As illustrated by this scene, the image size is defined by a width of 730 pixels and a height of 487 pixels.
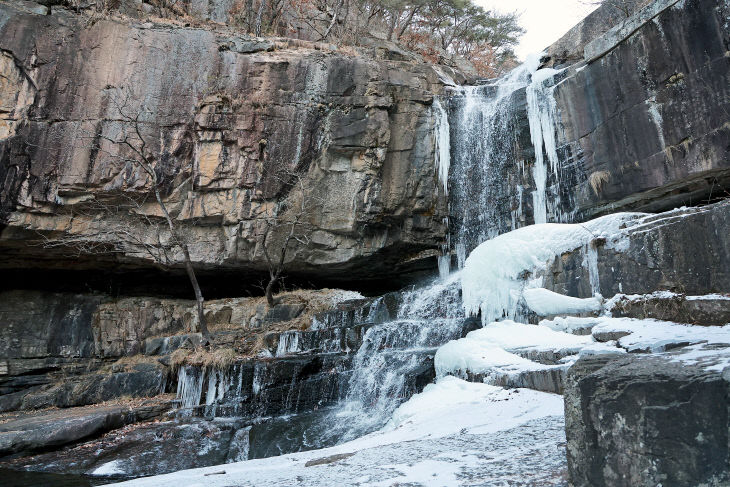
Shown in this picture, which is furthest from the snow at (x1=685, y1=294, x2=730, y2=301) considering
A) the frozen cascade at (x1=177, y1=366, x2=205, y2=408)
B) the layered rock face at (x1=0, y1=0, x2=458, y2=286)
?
the layered rock face at (x1=0, y1=0, x2=458, y2=286)

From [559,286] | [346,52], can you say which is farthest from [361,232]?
[559,286]

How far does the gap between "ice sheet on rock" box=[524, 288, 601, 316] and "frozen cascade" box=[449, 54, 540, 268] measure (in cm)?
576

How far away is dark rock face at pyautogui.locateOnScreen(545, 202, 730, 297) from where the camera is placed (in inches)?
218

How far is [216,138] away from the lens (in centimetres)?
1259

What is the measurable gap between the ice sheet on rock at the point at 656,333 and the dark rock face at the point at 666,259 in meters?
A: 0.66

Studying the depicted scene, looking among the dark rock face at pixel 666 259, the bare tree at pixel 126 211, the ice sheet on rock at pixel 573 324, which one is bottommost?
the ice sheet on rock at pixel 573 324

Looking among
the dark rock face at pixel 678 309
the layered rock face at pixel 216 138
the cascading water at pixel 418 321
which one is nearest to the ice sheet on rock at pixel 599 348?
the dark rock face at pixel 678 309

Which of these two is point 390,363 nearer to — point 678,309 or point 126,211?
point 678,309

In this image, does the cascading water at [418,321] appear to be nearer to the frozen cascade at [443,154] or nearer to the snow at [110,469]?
the frozen cascade at [443,154]

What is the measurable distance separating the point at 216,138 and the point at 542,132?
837 centimetres

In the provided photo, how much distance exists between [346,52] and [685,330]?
1178 centimetres

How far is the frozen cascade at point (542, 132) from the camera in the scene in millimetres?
12164

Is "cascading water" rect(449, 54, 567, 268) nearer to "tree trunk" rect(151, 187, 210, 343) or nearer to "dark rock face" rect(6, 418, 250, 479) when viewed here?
"tree trunk" rect(151, 187, 210, 343)

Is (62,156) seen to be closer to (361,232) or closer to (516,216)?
(361,232)
